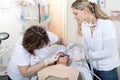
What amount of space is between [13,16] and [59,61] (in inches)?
51.0

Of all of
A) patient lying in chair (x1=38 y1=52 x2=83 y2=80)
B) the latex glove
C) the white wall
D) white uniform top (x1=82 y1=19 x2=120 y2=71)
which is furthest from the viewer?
the white wall

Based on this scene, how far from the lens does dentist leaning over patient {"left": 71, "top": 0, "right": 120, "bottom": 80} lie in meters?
1.78

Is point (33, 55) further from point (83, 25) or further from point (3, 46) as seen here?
point (3, 46)

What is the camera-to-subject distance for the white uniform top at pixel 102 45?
1763 millimetres

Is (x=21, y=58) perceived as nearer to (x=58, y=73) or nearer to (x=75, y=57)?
(x=58, y=73)

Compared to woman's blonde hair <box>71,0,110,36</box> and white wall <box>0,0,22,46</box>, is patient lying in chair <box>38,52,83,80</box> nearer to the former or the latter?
woman's blonde hair <box>71,0,110,36</box>

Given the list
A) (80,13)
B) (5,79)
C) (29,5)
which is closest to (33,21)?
(29,5)

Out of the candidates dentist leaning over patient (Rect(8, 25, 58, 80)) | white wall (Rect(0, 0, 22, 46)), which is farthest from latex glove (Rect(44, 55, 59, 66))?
white wall (Rect(0, 0, 22, 46))

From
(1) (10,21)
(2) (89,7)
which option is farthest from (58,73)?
(1) (10,21)

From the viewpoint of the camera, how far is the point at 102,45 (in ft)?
6.00

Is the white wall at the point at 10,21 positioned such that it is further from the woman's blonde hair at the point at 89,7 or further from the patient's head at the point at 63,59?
the patient's head at the point at 63,59

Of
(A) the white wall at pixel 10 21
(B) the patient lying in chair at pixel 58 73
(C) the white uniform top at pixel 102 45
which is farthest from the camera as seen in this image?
(A) the white wall at pixel 10 21

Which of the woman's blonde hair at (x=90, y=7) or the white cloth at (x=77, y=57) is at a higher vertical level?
the woman's blonde hair at (x=90, y=7)

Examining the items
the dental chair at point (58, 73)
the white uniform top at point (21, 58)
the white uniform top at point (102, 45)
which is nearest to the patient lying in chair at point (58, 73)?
the dental chair at point (58, 73)
